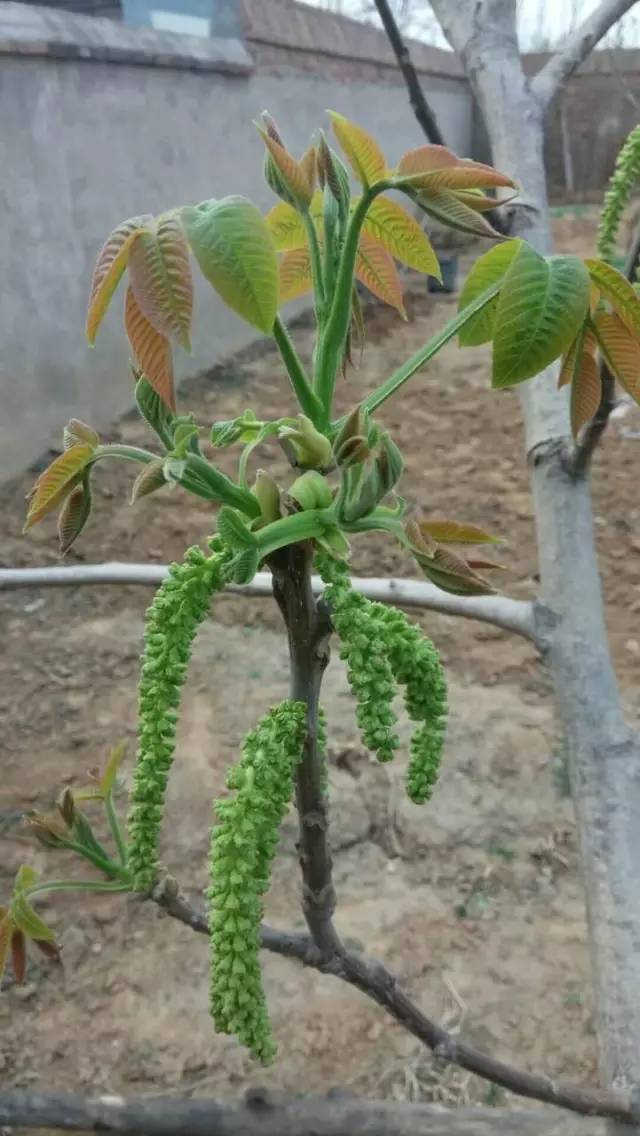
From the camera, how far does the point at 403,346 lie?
520cm

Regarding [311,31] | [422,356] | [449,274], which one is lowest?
[449,274]

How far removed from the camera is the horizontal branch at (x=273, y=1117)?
92cm

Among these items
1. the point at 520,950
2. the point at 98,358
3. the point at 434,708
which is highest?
the point at 434,708

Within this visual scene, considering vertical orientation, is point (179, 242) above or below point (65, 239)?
above

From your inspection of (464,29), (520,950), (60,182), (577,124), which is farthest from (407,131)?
(520,950)

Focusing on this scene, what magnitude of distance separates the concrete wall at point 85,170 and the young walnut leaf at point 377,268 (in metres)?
3.03

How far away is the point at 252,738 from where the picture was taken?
1.90ft

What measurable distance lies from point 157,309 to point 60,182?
3.55 metres

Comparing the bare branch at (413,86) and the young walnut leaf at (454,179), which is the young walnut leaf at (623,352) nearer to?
the young walnut leaf at (454,179)

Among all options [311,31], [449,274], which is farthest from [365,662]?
[311,31]

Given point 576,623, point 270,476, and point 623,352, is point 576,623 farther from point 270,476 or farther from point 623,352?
point 270,476

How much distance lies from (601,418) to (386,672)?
745 millimetres

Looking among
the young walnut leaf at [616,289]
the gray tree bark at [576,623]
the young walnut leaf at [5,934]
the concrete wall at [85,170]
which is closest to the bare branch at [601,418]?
the gray tree bark at [576,623]

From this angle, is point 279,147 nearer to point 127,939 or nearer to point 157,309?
point 157,309
